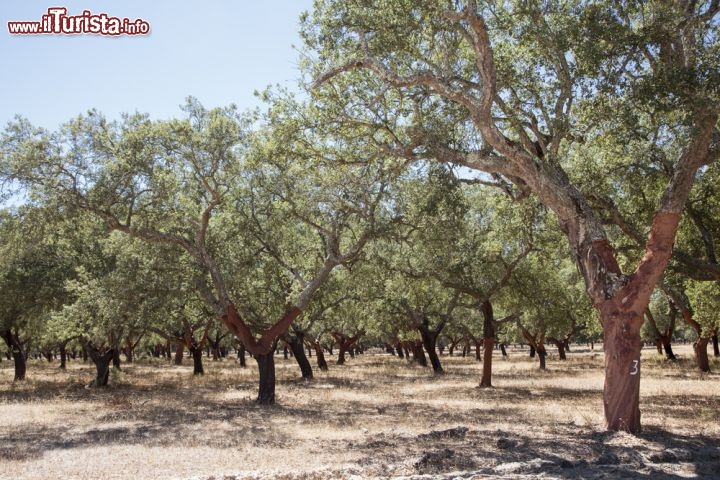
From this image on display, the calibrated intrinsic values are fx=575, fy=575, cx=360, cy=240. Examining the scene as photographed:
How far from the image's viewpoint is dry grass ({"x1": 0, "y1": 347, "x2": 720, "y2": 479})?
830 cm

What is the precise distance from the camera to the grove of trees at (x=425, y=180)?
408 inches

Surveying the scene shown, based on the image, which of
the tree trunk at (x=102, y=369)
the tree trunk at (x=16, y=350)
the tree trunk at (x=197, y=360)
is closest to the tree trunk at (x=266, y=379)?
the tree trunk at (x=102, y=369)

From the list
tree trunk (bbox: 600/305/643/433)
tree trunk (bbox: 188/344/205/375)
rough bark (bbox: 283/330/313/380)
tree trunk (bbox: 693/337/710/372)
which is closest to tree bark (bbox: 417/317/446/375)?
rough bark (bbox: 283/330/313/380)

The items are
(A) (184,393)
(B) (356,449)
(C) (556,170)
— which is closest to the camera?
(B) (356,449)

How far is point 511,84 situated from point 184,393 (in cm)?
1685

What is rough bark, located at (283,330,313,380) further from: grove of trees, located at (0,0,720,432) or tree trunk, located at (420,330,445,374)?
tree trunk, located at (420,330,445,374)

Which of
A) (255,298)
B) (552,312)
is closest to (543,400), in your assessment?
(552,312)

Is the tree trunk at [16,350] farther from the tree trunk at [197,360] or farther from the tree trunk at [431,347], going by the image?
the tree trunk at [431,347]

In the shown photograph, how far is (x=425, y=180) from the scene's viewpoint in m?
14.2

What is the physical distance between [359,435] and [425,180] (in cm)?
620

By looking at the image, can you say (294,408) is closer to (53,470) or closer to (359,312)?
(53,470)

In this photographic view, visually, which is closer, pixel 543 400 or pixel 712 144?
pixel 712 144

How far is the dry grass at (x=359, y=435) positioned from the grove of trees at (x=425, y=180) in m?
1.83

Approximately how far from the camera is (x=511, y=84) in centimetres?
1250
